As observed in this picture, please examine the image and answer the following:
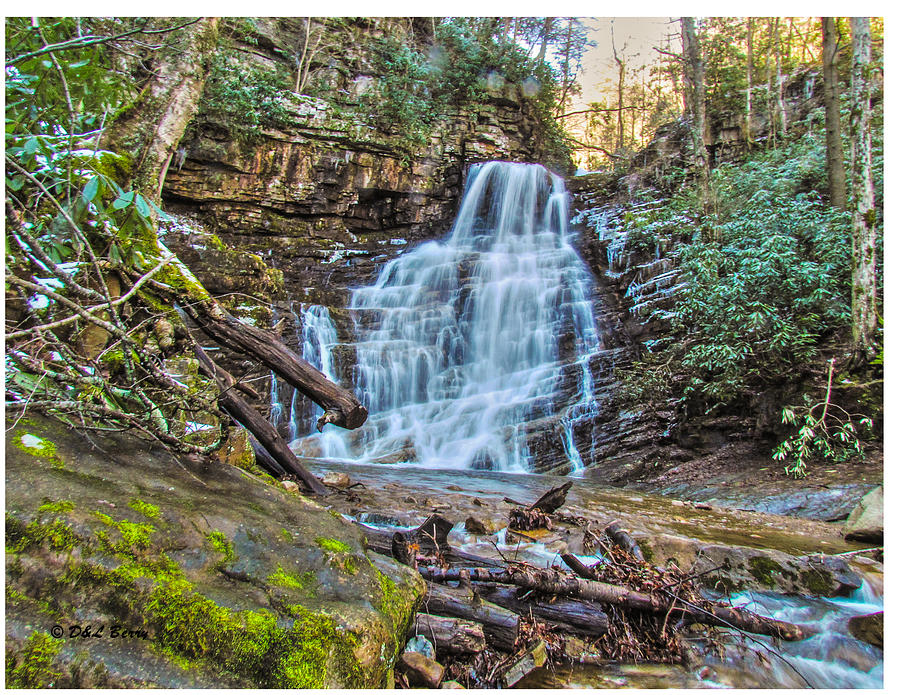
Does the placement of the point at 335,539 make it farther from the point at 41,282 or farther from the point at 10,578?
the point at 41,282

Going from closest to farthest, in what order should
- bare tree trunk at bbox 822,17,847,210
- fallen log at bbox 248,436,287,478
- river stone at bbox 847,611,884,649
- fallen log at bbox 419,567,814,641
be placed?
1. fallen log at bbox 419,567,814,641
2. river stone at bbox 847,611,884,649
3. fallen log at bbox 248,436,287,478
4. bare tree trunk at bbox 822,17,847,210

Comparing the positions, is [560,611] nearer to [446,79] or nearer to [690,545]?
[690,545]

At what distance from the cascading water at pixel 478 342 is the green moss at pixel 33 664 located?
23.9ft

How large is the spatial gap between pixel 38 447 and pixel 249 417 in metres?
1.80

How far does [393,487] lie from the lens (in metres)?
5.79

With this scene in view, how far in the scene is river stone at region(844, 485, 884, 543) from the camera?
3936mm

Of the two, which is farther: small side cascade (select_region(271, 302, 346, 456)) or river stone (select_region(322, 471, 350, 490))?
small side cascade (select_region(271, 302, 346, 456))

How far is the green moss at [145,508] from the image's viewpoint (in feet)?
5.74

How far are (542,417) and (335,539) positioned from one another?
725cm

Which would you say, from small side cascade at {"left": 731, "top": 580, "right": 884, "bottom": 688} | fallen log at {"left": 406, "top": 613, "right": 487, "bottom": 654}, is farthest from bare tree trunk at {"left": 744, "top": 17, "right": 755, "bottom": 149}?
fallen log at {"left": 406, "top": 613, "right": 487, "bottom": 654}

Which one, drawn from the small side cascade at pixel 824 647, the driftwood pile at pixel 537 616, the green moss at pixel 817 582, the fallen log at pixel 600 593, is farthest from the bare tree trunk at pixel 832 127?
the driftwood pile at pixel 537 616

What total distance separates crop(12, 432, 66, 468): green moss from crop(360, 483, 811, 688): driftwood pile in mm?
1607

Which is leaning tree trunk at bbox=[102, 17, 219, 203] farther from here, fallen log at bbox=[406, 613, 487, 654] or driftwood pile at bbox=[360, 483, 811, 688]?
fallen log at bbox=[406, 613, 487, 654]

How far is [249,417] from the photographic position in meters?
3.70
